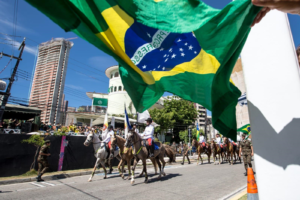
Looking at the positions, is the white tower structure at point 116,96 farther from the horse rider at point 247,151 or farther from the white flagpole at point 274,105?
the white flagpole at point 274,105

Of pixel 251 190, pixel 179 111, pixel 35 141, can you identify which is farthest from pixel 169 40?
pixel 179 111

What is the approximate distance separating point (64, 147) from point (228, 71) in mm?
11579

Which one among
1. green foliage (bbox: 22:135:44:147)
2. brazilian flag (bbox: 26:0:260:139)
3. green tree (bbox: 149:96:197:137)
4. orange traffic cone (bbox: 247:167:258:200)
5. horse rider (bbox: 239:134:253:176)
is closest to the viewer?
brazilian flag (bbox: 26:0:260:139)

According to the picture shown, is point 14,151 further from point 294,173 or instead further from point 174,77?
point 294,173

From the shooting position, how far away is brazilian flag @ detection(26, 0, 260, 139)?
7.31 feet

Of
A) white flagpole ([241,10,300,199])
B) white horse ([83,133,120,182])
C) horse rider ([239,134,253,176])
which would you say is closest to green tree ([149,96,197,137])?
white horse ([83,133,120,182])

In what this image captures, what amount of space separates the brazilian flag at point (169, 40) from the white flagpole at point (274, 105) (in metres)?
0.31

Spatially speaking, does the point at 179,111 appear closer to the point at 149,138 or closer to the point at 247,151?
the point at 247,151

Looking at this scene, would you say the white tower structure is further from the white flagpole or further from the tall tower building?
the tall tower building

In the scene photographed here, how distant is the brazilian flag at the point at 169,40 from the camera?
87.8 inches

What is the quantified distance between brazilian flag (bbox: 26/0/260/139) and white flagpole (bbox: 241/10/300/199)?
0.31m

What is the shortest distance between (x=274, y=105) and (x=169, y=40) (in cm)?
183

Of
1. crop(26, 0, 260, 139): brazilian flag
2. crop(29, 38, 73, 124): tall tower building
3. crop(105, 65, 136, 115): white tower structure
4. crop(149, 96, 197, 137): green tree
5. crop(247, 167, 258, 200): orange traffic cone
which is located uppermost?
crop(29, 38, 73, 124): tall tower building

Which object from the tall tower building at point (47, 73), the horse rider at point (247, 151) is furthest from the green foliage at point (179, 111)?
the tall tower building at point (47, 73)
